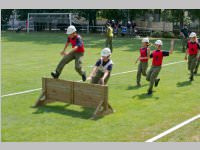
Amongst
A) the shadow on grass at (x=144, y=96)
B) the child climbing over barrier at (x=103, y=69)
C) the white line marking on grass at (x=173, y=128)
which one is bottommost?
the white line marking on grass at (x=173, y=128)

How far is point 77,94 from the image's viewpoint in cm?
1129

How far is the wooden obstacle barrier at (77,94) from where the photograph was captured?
10734mm

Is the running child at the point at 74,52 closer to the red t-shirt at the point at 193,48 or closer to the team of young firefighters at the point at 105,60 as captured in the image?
the team of young firefighters at the point at 105,60

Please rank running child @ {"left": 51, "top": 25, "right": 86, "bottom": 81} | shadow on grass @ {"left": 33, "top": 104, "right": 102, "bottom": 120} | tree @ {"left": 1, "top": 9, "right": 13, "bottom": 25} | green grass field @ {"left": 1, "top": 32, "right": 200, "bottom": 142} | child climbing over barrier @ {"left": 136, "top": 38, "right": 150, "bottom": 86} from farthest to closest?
1. tree @ {"left": 1, "top": 9, "right": 13, "bottom": 25}
2. child climbing over barrier @ {"left": 136, "top": 38, "right": 150, "bottom": 86}
3. running child @ {"left": 51, "top": 25, "right": 86, "bottom": 81}
4. shadow on grass @ {"left": 33, "top": 104, "right": 102, "bottom": 120}
5. green grass field @ {"left": 1, "top": 32, "right": 200, "bottom": 142}

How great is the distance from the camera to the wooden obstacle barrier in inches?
423

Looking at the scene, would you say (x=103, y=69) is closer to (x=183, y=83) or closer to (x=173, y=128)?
(x=173, y=128)

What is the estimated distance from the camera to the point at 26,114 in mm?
10914

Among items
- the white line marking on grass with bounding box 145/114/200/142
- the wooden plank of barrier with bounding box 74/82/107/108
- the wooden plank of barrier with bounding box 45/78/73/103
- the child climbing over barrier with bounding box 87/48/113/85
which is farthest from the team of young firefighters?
the white line marking on grass with bounding box 145/114/200/142

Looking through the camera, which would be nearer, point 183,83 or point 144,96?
point 144,96

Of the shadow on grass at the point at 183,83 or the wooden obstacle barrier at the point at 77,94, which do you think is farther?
the shadow on grass at the point at 183,83

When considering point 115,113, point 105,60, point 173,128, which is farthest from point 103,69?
point 173,128

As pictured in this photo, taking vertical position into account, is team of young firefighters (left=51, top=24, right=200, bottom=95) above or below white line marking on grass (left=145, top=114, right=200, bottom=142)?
above

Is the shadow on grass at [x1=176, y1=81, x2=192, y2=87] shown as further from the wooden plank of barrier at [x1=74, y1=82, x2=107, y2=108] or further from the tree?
the tree

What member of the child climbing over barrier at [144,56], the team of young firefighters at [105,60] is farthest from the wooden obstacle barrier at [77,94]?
the child climbing over barrier at [144,56]
